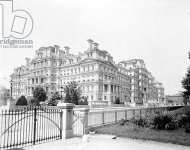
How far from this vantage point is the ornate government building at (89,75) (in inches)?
2638

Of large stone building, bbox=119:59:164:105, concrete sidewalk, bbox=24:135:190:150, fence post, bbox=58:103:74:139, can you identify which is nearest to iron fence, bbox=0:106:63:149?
fence post, bbox=58:103:74:139

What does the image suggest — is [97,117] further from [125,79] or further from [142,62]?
[142,62]

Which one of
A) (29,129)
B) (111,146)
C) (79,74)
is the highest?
(79,74)

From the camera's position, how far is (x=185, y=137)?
32.4ft

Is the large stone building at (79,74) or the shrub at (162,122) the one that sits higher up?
the large stone building at (79,74)

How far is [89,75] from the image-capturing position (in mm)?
68562

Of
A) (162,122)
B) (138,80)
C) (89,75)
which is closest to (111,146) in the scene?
(162,122)

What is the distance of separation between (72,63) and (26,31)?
210ft

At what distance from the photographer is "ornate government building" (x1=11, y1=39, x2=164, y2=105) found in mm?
67000

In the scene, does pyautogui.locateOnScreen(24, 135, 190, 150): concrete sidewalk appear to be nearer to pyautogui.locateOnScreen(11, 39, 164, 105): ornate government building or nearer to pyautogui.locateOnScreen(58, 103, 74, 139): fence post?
pyautogui.locateOnScreen(58, 103, 74, 139): fence post

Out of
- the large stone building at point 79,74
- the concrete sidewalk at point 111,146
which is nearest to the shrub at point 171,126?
the concrete sidewalk at point 111,146

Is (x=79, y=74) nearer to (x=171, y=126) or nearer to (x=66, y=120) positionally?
(x=171, y=126)

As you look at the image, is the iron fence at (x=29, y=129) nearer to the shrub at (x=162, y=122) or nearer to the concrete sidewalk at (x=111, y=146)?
the concrete sidewalk at (x=111, y=146)

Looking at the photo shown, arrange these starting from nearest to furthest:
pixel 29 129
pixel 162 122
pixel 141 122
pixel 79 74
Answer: pixel 29 129 → pixel 162 122 → pixel 141 122 → pixel 79 74
